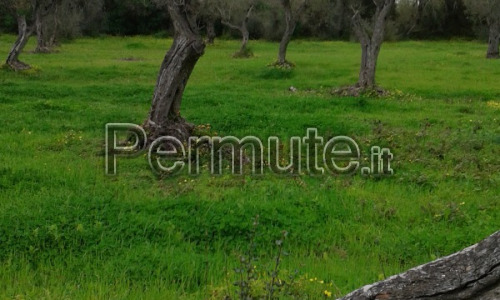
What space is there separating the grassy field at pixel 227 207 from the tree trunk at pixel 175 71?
1.15 m

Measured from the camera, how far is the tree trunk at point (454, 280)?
2.10 metres

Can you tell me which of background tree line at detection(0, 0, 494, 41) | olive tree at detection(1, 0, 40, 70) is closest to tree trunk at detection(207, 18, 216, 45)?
background tree line at detection(0, 0, 494, 41)

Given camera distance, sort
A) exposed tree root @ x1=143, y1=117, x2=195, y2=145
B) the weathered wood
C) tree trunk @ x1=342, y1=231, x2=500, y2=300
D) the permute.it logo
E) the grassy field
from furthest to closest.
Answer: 1. the weathered wood
2. exposed tree root @ x1=143, y1=117, x2=195, y2=145
3. the permute.it logo
4. the grassy field
5. tree trunk @ x1=342, y1=231, x2=500, y2=300

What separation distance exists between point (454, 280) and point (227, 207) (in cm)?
496

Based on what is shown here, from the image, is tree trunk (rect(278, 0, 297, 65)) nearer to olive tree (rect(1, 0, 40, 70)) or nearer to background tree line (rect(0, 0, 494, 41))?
olive tree (rect(1, 0, 40, 70))

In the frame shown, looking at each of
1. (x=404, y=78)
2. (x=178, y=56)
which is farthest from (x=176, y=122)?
(x=404, y=78)

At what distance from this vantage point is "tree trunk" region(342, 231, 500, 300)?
6.90 feet

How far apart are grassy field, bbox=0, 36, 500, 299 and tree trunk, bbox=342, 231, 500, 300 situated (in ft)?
6.30

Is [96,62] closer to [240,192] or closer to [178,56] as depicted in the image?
[178,56]

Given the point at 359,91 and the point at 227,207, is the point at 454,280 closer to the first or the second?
the point at 227,207

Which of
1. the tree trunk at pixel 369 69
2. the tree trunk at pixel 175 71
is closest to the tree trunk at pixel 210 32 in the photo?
the tree trunk at pixel 369 69

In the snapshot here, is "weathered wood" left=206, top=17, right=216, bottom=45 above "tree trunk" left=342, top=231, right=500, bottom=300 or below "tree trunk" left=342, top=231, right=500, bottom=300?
above

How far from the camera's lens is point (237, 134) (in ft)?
37.5

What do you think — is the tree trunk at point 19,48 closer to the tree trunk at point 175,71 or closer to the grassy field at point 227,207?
the grassy field at point 227,207
